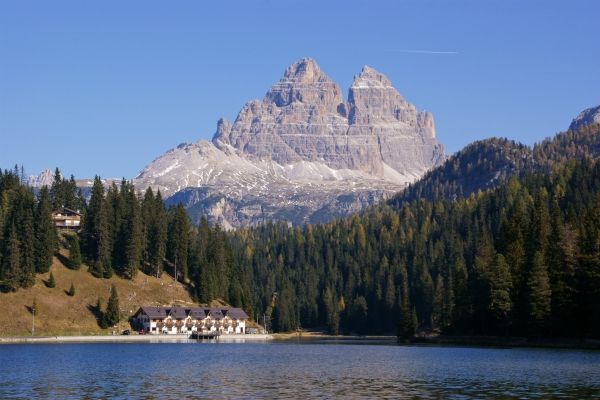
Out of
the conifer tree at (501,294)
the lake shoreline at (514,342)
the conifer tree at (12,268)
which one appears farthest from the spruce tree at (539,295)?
the conifer tree at (12,268)

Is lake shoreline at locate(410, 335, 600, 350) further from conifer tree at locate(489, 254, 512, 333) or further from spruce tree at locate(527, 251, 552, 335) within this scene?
conifer tree at locate(489, 254, 512, 333)

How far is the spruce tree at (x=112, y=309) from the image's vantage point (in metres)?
195

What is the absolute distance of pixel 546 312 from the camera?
446ft

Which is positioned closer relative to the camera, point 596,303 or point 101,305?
point 596,303

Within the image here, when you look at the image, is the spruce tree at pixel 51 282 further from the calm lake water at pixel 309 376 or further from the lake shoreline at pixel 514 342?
the lake shoreline at pixel 514 342

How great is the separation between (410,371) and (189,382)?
24.2 meters

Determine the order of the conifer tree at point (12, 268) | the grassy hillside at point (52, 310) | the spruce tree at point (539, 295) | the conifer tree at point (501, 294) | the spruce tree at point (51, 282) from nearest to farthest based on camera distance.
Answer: the spruce tree at point (539, 295)
the conifer tree at point (501, 294)
the grassy hillside at point (52, 310)
the conifer tree at point (12, 268)
the spruce tree at point (51, 282)

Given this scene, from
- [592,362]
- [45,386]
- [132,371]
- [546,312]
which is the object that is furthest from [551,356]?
[45,386]

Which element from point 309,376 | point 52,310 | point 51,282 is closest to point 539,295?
point 309,376

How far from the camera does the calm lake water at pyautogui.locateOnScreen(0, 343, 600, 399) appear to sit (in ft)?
238

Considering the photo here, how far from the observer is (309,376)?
88.7 metres

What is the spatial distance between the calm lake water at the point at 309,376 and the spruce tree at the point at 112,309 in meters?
66.7

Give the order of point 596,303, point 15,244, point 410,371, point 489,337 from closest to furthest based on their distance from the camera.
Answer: point 410,371
point 596,303
point 489,337
point 15,244

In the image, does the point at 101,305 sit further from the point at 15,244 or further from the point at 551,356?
the point at 551,356
